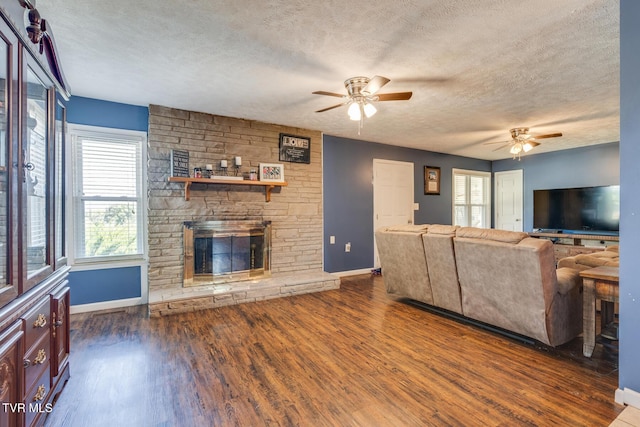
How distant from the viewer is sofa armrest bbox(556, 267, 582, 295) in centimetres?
240

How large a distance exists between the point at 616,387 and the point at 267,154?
4.07 metres

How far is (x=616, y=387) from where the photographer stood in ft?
6.31

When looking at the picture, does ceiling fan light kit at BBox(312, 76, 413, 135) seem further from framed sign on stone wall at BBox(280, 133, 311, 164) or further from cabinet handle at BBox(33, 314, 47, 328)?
cabinet handle at BBox(33, 314, 47, 328)

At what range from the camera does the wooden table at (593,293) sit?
211 centimetres

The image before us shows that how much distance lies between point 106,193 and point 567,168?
303 inches

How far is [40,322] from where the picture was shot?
1512 mm

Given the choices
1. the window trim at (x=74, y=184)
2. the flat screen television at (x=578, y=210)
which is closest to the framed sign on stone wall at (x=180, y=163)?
the window trim at (x=74, y=184)

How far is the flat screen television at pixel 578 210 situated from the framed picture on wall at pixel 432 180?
194 cm

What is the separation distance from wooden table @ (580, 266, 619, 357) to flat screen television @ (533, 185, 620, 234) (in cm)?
374

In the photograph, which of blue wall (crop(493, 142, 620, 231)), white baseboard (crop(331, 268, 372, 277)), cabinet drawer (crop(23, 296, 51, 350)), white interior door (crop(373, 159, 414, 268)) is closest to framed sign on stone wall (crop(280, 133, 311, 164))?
white interior door (crop(373, 159, 414, 268))

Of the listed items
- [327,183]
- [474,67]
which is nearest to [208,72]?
[474,67]

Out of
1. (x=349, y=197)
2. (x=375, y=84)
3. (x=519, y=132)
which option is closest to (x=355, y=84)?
(x=375, y=84)

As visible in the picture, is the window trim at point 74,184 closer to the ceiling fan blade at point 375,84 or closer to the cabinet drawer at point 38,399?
the cabinet drawer at point 38,399

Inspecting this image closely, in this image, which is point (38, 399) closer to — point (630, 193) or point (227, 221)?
point (227, 221)
